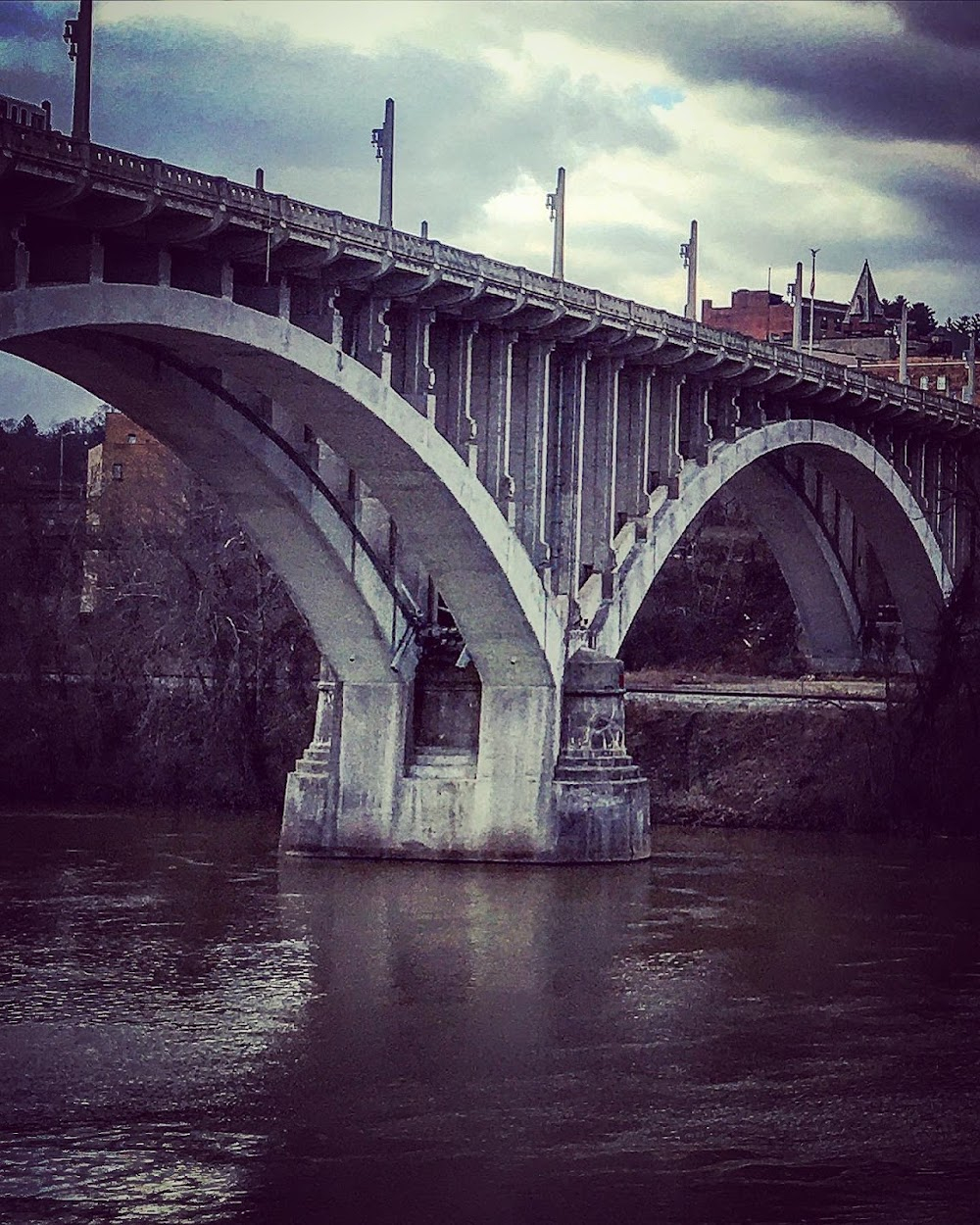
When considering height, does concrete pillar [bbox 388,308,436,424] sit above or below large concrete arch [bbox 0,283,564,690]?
above

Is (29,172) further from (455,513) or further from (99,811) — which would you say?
(99,811)

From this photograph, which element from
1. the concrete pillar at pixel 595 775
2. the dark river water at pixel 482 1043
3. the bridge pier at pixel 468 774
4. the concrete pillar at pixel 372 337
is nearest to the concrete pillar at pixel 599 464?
the concrete pillar at pixel 595 775

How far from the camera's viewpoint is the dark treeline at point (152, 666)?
49.1m

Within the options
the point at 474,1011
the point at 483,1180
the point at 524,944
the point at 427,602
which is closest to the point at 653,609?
the point at 427,602

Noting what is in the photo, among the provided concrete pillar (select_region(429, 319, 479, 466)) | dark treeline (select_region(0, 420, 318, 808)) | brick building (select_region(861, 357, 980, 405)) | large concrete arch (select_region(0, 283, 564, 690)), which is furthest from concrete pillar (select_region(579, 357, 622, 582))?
brick building (select_region(861, 357, 980, 405))

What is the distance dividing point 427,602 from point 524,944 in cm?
995

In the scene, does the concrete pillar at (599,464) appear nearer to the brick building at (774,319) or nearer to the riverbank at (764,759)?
the riverbank at (764,759)

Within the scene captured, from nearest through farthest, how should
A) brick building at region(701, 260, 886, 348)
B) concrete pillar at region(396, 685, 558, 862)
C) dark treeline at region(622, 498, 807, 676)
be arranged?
concrete pillar at region(396, 685, 558, 862) < dark treeline at region(622, 498, 807, 676) < brick building at region(701, 260, 886, 348)

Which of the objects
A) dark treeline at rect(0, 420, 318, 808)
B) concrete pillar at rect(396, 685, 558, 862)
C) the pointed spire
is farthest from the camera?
the pointed spire

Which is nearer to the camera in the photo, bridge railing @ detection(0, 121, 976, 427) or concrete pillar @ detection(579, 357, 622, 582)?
bridge railing @ detection(0, 121, 976, 427)

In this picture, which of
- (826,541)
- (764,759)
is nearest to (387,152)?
(764,759)

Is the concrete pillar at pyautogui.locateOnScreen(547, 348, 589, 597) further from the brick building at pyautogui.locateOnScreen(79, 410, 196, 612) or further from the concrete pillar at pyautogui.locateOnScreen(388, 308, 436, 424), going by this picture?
the brick building at pyautogui.locateOnScreen(79, 410, 196, 612)

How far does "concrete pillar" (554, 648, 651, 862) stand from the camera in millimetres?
37281

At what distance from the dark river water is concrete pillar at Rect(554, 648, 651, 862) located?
3.81ft
